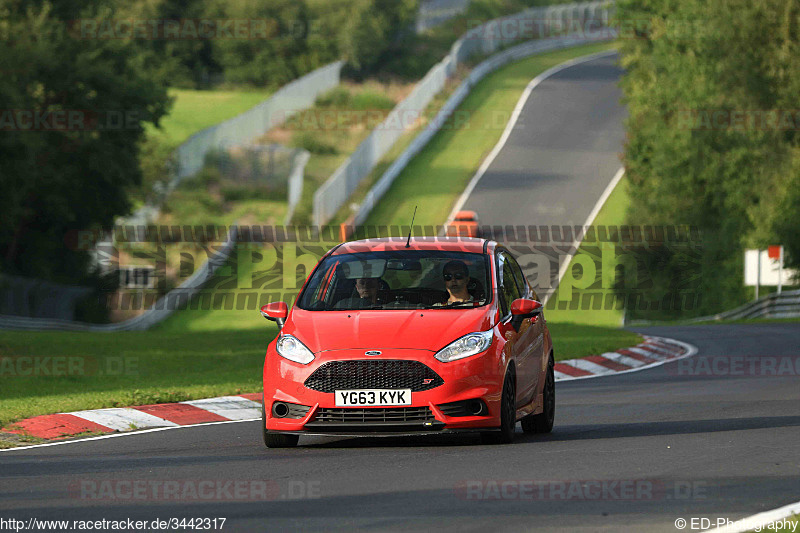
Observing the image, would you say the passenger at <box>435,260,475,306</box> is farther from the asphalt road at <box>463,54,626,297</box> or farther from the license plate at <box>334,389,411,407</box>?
the asphalt road at <box>463,54,626,297</box>

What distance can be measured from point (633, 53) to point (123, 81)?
23116 mm

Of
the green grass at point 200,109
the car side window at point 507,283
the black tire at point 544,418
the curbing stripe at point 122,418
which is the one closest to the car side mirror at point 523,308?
the car side window at point 507,283

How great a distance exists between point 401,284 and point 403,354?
1719 millimetres

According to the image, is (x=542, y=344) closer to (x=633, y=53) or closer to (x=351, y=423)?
(x=351, y=423)

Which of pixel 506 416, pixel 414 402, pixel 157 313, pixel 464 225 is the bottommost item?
pixel 157 313

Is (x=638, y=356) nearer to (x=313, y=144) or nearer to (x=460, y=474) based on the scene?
(x=460, y=474)

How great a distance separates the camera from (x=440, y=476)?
31.3 ft

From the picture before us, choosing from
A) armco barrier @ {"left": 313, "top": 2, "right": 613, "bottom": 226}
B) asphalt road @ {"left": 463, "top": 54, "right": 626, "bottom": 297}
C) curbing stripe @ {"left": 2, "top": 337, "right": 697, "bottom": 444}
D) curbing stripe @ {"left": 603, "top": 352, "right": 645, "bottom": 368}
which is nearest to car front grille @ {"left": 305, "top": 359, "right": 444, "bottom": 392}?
curbing stripe @ {"left": 2, "top": 337, "right": 697, "bottom": 444}

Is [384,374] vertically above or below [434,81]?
above

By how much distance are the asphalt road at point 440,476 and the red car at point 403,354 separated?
289 mm

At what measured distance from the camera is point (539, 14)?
3799 inches

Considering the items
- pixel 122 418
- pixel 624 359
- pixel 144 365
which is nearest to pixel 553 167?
pixel 624 359

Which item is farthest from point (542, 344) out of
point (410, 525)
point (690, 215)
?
point (690, 215)

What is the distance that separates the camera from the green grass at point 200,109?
77.5 meters
